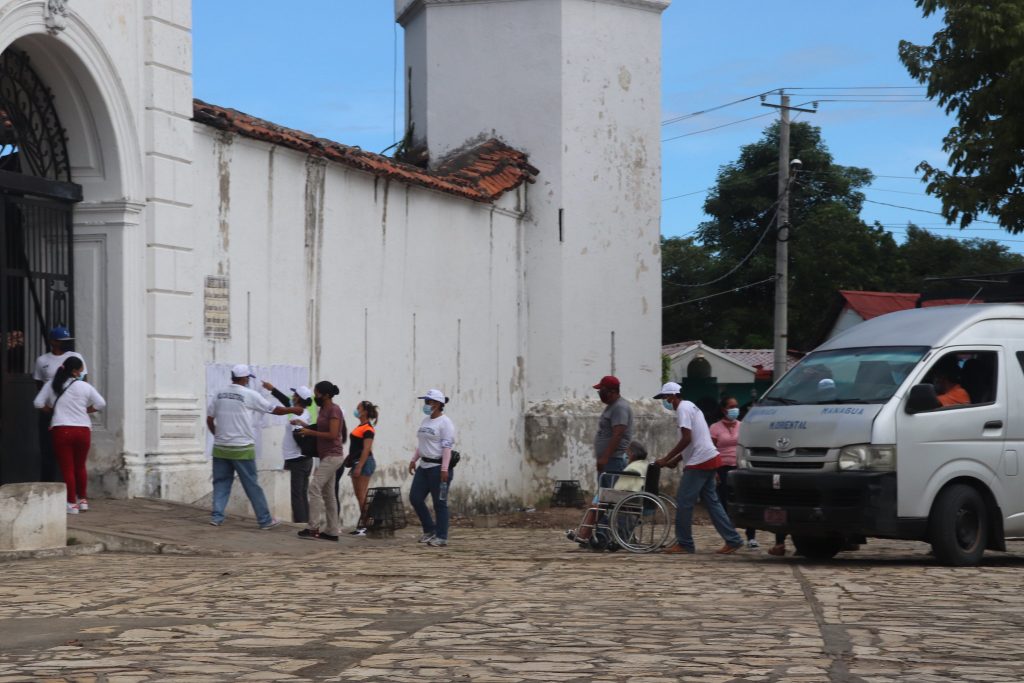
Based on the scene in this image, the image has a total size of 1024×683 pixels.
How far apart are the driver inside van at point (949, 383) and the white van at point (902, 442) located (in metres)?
0.01

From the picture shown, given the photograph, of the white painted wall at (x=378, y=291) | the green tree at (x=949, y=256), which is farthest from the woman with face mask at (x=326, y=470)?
the green tree at (x=949, y=256)

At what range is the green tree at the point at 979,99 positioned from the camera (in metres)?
20.0

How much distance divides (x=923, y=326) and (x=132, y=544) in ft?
22.9

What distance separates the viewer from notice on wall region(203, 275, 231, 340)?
16.9 m

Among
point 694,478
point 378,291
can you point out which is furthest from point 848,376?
point 378,291

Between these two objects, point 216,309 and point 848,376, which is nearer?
point 848,376

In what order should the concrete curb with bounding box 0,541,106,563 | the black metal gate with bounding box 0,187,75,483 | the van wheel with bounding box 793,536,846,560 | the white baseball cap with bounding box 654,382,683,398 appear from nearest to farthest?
the concrete curb with bounding box 0,541,106,563 → the van wheel with bounding box 793,536,846,560 → the black metal gate with bounding box 0,187,75,483 → the white baseball cap with bounding box 654,382,683,398

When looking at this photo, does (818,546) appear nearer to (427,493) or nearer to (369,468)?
(427,493)

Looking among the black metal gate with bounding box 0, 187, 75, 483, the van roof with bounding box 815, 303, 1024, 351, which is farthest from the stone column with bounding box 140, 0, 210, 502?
the van roof with bounding box 815, 303, 1024, 351

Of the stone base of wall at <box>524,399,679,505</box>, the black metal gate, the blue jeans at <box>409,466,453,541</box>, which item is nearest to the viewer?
the black metal gate

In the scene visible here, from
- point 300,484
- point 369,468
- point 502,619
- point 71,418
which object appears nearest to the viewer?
point 502,619

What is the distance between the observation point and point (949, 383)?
13195 millimetres

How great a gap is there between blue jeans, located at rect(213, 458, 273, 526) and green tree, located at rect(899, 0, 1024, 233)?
1070 centimetres

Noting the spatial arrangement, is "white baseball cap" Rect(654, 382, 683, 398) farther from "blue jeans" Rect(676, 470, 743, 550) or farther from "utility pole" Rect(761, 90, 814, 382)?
"utility pole" Rect(761, 90, 814, 382)
